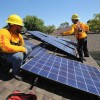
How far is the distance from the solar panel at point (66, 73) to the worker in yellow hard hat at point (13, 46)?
23 cm

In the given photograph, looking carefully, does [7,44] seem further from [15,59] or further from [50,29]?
[50,29]

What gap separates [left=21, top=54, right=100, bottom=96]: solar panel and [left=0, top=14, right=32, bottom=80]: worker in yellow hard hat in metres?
0.23

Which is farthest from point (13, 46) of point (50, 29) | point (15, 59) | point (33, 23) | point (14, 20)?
point (50, 29)

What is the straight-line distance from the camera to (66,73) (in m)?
5.75

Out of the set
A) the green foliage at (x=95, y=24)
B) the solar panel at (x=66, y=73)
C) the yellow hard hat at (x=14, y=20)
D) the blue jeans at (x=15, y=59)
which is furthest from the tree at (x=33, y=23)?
the blue jeans at (x=15, y=59)

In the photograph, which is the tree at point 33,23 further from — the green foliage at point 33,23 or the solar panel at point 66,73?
the solar panel at point 66,73

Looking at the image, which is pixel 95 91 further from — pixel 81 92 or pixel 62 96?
pixel 62 96

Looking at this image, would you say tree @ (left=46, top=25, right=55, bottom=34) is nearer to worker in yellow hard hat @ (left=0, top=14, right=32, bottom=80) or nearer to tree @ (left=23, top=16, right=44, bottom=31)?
tree @ (left=23, top=16, right=44, bottom=31)

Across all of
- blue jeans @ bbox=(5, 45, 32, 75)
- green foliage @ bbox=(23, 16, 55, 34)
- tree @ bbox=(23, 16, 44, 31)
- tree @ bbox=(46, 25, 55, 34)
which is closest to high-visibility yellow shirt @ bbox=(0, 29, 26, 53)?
blue jeans @ bbox=(5, 45, 32, 75)

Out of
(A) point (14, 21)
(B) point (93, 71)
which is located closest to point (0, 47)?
(A) point (14, 21)

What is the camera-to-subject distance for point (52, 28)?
359 ft

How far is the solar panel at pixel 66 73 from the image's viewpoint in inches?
198

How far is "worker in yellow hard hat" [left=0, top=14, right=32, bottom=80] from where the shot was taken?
16.5 feet

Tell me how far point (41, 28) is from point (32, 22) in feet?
15.6
